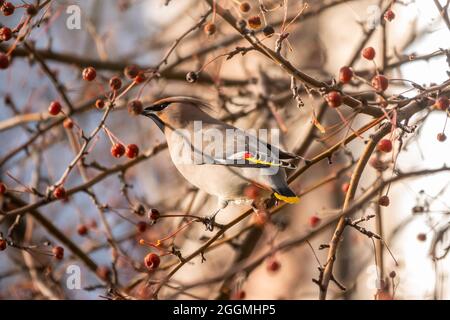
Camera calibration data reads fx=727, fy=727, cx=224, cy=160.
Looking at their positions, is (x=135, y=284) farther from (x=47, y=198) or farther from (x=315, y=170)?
(x=315, y=170)

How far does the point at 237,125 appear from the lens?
16.3ft

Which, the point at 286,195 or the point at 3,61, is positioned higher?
the point at 3,61

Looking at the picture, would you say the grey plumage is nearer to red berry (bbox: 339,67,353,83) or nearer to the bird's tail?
the bird's tail

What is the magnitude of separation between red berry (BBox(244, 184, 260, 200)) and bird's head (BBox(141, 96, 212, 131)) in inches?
18.6

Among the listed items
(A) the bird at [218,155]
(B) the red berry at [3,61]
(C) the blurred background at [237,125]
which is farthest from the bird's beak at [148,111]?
(B) the red berry at [3,61]

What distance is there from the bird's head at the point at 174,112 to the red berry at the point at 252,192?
474mm

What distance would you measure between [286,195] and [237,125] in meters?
2.75

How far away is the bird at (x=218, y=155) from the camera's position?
236 centimetres

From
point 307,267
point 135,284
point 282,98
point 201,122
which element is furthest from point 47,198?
point 307,267

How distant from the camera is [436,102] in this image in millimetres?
1979

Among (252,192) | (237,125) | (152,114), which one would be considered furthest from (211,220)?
(237,125)

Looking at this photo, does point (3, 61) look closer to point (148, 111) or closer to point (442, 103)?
point (148, 111)

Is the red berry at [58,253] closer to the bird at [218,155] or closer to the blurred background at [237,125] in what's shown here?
the blurred background at [237,125]

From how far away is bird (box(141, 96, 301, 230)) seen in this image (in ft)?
7.75
